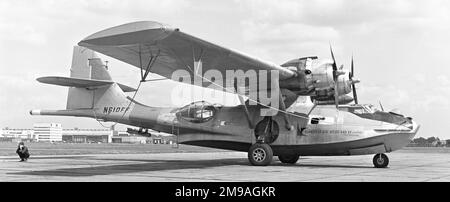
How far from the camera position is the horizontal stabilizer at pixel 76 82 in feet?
55.1

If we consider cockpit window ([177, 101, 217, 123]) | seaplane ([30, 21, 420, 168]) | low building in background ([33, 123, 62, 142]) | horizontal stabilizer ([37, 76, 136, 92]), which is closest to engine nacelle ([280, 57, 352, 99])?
seaplane ([30, 21, 420, 168])

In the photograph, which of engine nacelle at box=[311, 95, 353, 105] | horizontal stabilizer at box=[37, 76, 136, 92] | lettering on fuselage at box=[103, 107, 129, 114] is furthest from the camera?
lettering on fuselage at box=[103, 107, 129, 114]

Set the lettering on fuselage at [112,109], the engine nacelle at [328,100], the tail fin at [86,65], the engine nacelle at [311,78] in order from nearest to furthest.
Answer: the engine nacelle at [311,78], the engine nacelle at [328,100], the lettering on fuselage at [112,109], the tail fin at [86,65]

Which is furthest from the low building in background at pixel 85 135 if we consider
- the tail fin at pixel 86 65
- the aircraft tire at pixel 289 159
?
the aircraft tire at pixel 289 159

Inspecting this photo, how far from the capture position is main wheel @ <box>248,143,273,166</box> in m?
17.4

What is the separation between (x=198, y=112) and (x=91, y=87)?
5.16 m

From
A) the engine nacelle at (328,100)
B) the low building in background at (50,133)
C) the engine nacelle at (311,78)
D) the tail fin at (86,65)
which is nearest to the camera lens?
the engine nacelle at (311,78)

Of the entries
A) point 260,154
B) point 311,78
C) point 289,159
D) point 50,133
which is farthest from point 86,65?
point 50,133

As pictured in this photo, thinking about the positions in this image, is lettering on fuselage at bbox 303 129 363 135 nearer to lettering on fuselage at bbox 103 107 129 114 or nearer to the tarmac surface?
the tarmac surface

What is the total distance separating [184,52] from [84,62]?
7.60 m

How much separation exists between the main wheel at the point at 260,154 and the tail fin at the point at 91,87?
648 cm

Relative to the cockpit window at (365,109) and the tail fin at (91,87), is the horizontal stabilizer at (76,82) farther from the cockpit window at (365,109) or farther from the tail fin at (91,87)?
the cockpit window at (365,109)

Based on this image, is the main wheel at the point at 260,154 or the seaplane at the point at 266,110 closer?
the seaplane at the point at 266,110
